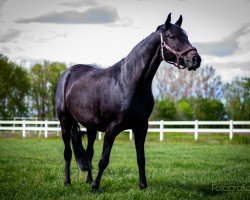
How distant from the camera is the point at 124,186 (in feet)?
20.8

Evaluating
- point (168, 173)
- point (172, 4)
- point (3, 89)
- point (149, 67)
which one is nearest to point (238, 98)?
point (172, 4)

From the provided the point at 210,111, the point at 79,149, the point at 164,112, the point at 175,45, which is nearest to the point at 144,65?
the point at 175,45

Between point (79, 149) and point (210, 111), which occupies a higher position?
point (210, 111)

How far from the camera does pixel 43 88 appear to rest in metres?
45.3

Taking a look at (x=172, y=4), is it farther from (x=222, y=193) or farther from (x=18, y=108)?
(x=18, y=108)

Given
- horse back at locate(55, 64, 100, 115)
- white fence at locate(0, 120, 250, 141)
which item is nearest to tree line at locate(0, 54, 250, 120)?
white fence at locate(0, 120, 250, 141)

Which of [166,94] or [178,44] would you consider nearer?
[178,44]

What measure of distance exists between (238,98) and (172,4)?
1795 cm

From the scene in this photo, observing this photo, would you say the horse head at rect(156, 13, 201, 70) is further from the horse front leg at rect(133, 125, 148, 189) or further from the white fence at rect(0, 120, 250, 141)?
the white fence at rect(0, 120, 250, 141)

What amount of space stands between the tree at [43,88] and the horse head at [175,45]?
40409 millimetres

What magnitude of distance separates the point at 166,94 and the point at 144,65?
132 feet

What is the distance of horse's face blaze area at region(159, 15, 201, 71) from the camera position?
521cm

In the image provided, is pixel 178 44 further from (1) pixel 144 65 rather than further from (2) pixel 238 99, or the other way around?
(2) pixel 238 99

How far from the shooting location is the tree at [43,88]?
148 ft
